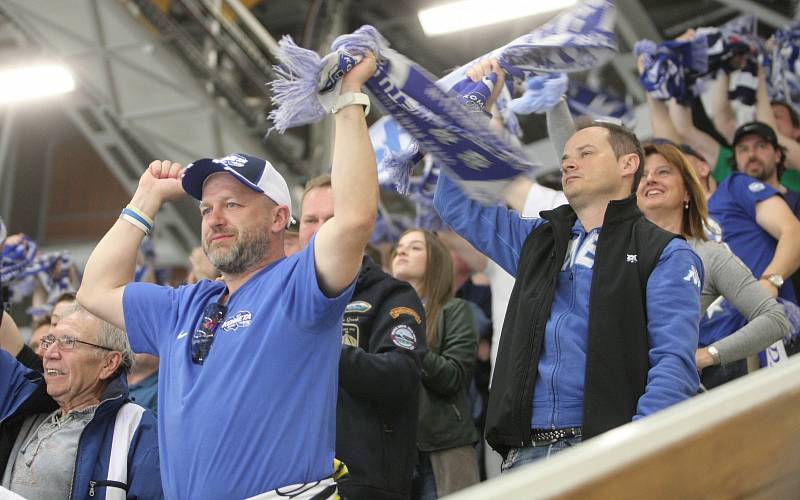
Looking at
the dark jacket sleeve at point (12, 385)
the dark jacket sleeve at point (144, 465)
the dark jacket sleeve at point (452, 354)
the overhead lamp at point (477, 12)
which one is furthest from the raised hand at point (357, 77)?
the overhead lamp at point (477, 12)

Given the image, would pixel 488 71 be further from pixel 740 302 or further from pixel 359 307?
pixel 740 302

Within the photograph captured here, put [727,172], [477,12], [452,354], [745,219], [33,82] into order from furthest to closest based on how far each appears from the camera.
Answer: [33,82] < [477,12] < [727,172] < [745,219] < [452,354]

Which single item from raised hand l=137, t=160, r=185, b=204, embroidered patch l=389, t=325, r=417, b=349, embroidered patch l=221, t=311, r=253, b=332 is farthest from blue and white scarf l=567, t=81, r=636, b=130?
embroidered patch l=221, t=311, r=253, b=332

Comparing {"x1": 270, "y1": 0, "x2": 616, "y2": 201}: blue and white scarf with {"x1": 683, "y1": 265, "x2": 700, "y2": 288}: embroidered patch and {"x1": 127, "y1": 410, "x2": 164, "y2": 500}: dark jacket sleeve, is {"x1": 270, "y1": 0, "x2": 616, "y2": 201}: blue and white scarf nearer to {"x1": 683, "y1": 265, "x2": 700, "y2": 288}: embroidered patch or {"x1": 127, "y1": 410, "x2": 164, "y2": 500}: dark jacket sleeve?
{"x1": 683, "y1": 265, "x2": 700, "y2": 288}: embroidered patch

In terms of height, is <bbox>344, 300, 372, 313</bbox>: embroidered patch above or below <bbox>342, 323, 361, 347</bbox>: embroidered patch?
above

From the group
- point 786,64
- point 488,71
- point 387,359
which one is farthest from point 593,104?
point 387,359

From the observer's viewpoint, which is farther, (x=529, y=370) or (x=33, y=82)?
(x=33, y=82)

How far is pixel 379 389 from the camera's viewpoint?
8.45ft

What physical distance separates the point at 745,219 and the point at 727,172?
889 mm

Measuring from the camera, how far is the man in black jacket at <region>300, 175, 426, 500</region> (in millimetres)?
2545

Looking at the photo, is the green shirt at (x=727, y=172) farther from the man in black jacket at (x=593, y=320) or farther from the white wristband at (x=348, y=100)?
the white wristband at (x=348, y=100)

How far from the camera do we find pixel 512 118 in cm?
356

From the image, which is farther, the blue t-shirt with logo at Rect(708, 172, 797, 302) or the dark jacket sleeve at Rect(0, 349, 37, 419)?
the blue t-shirt with logo at Rect(708, 172, 797, 302)

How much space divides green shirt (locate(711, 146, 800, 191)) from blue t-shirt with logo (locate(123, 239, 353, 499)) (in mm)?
2852
